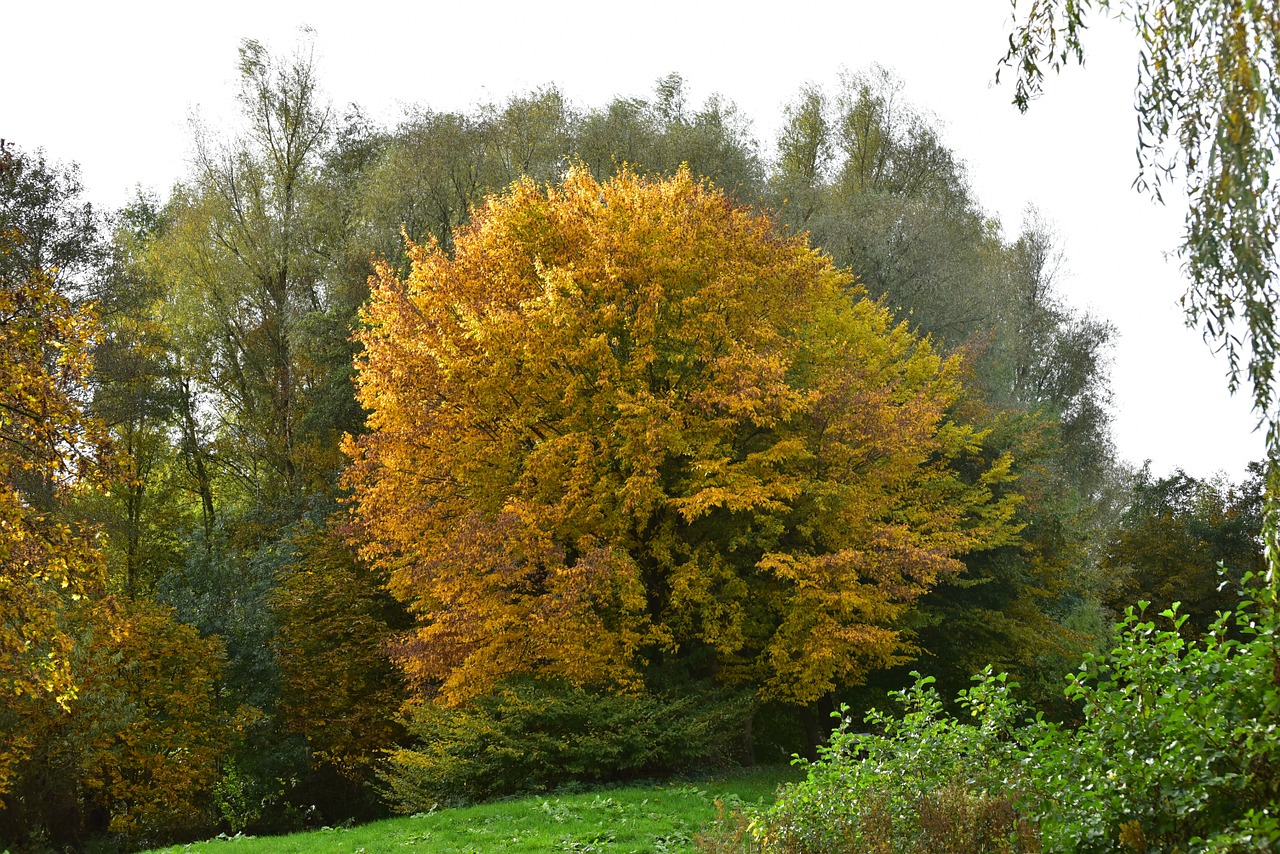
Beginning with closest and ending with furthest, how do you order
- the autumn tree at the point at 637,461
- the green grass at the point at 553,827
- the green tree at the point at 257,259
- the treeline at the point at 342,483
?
1. the green grass at the point at 553,827
2. the treeline at the point at 342,483
3. the autumn tree at the point at 637,461
4. the green tree at the point at 257,259

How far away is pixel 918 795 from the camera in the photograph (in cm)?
779

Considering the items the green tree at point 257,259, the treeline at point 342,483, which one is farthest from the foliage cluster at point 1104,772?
the green tree at point 257,259

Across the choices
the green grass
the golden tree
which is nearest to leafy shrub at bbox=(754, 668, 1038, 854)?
the green grass

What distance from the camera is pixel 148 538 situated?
3272 cm

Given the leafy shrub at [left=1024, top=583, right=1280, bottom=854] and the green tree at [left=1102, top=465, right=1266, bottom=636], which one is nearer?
the leafy shrub at [left=1024, top=583, right=1280, bottom=854]

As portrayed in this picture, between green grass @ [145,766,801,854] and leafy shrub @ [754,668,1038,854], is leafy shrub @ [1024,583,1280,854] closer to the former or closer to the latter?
leafy shrub @ [754,668,1038,854]

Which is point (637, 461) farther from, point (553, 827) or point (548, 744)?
point (553, 827)

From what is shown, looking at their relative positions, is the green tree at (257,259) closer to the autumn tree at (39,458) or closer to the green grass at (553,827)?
the green grass at (553,827)

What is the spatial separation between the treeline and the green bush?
7 cm

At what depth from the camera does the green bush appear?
15.9 meters

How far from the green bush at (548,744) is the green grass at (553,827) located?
2.18ft

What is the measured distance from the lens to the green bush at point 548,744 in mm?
15914

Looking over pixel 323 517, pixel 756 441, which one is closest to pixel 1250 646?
pixel 756 441

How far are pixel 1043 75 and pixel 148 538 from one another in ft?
103
